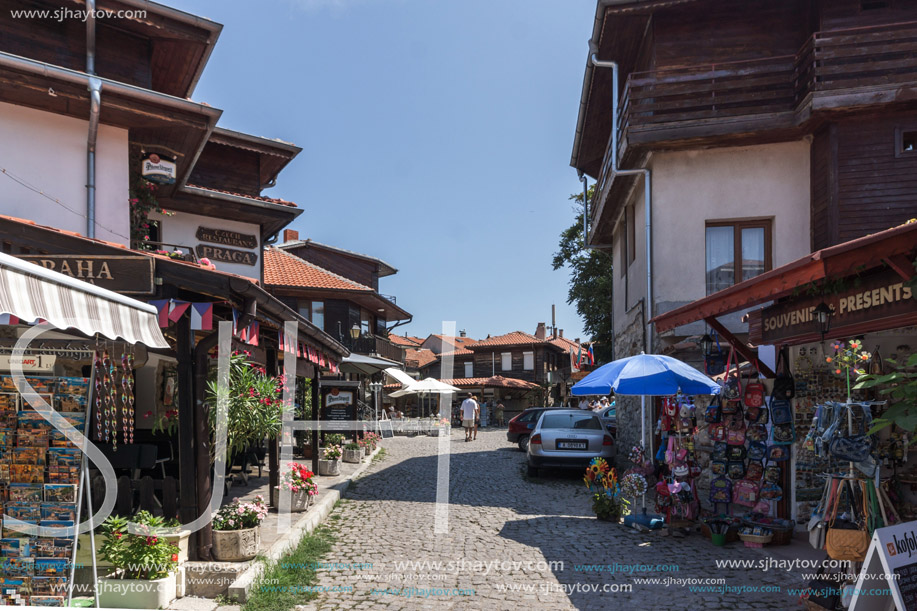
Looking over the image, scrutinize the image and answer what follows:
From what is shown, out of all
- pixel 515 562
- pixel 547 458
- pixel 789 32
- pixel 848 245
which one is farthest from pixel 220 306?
pixel 789 32

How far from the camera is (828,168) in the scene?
12102 millimetres

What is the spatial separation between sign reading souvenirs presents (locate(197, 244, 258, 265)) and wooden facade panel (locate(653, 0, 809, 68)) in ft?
35.0

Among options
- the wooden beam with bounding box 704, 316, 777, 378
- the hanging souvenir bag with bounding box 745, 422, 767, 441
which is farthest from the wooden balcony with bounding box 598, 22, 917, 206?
the hanging souvenir bag with bounding box 745, 422, 767, 441

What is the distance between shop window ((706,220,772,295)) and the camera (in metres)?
13.0

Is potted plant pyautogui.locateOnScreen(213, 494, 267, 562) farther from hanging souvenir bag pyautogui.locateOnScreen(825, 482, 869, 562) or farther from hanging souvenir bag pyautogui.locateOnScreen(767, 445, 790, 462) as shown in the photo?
hanging souvenir bag pyautogui.locateOnScreen(767, 445, 790, 462)

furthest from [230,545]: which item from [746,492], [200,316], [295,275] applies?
[295,275]

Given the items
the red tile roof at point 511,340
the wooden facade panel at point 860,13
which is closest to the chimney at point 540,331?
the red tile roof at point 511,340

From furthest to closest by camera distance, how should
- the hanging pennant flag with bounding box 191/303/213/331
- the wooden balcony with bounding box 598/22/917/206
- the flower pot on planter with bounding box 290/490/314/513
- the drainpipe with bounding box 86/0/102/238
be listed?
the wooden balcony with bounding box 598/22/917/206 → the drainpipe with bounding box 86/0/102/238 → the flower pot on planter with bounding box 290/490/314/513 → the hanging pennant flag with bounding box 191/303/213/331

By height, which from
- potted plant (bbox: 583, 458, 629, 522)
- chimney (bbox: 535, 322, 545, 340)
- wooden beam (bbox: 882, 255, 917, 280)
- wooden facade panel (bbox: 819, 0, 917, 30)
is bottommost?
potted plant (bbox: 583, 458, 629, 522)

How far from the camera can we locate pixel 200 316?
601cm

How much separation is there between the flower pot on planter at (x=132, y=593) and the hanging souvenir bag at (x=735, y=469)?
614 cm

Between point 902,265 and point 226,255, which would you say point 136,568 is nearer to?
point 902,265

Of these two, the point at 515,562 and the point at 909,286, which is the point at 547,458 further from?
the point at 909,286

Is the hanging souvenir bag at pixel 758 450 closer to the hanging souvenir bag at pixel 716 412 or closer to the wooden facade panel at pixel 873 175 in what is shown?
the hanging souvenir bag at pixel 716 412
